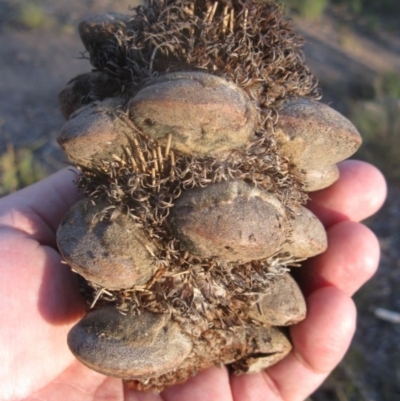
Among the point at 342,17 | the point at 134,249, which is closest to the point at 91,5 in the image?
the point at 342,17

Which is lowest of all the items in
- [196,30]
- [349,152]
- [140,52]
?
[349,152]

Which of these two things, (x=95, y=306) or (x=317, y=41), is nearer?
(x=95, y=306)

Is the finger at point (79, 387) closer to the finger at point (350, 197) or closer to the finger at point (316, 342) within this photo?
the finger at point (316, 342)

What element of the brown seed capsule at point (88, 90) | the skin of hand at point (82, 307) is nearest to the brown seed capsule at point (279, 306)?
the skin of hand at point (82, 307)

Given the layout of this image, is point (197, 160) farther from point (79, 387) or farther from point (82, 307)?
point (79, 387)

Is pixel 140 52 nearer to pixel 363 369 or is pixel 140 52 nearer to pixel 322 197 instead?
pixel 322 197

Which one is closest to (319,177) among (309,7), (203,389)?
(203,389)

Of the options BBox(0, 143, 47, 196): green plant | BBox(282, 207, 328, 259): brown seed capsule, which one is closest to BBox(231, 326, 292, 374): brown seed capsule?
BBox(282, 207, 328, 259): brown seed capsule
